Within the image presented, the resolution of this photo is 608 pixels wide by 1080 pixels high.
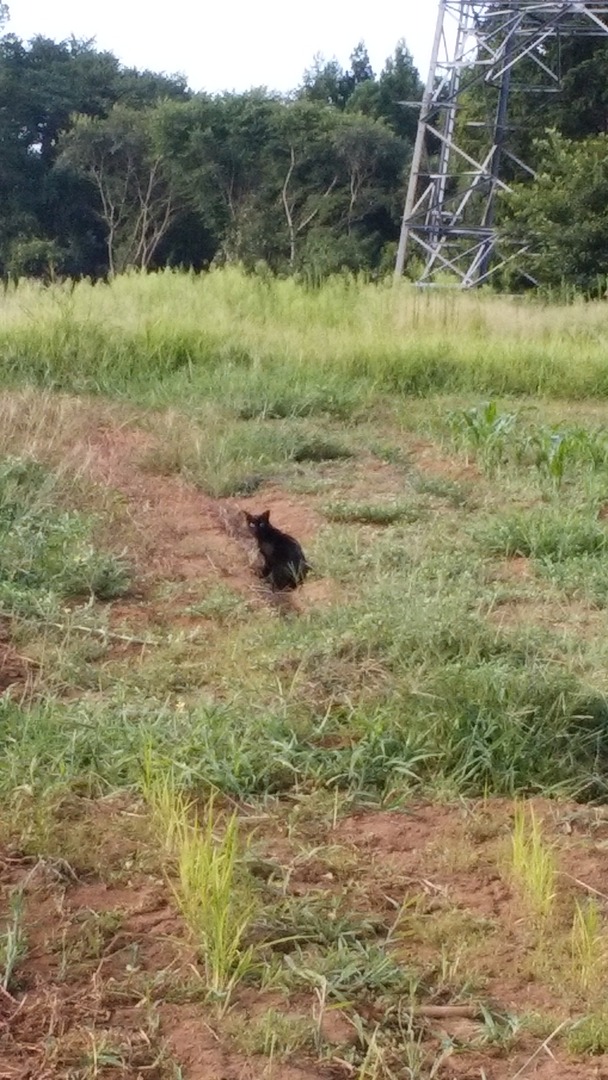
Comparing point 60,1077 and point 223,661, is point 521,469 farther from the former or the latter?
point 60,1077

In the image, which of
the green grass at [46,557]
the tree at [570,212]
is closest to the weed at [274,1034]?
the green grass at [46,557]

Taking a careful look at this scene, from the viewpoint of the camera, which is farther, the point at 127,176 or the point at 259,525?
the point at 127,176

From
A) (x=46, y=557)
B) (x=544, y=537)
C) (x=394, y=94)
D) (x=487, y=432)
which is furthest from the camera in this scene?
(x=394, y=94)

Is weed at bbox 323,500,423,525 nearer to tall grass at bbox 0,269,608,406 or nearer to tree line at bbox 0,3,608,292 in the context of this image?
tall grass at bbox 0,269,608,406

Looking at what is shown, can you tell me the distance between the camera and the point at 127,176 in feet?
76.2

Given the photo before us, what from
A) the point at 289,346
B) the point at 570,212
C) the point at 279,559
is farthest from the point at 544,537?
the point at 570,212

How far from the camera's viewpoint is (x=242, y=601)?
3855mm

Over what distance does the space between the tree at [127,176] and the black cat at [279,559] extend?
62.0 ft

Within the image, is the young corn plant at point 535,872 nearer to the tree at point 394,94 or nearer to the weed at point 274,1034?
the weed at point 274,1034

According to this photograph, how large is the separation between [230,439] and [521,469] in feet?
4.87

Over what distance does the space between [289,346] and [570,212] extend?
5970mm

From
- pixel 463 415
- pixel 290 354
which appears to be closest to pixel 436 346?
pixel 290 354

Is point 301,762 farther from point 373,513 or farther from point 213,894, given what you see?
point 373,513

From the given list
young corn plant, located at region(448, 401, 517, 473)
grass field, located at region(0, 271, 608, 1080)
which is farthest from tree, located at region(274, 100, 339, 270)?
grass field, located at region(0, 271, 608, 1080)
